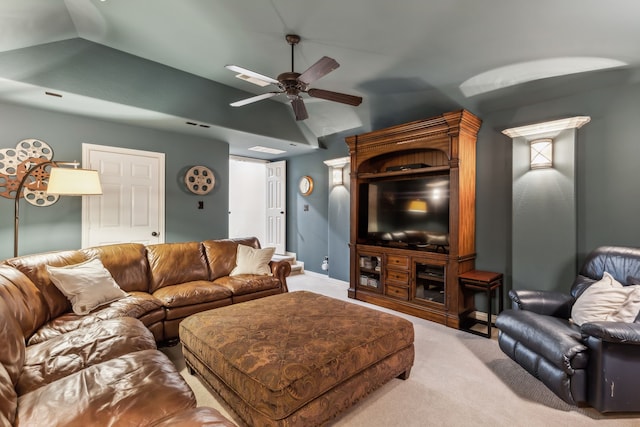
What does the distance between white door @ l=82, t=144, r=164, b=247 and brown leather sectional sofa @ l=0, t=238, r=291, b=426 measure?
3.73ft

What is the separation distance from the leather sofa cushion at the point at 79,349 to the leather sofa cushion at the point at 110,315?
7.9 inches

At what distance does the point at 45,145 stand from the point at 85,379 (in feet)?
11.6

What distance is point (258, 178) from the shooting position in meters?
7.70

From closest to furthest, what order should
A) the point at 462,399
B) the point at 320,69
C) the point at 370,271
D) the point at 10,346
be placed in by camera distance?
the point at 10,346
the point at 462,399
the point at 320,69
the point at 370,271

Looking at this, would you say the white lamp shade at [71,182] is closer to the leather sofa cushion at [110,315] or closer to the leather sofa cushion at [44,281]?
the leather sofa cushion at [44,281]

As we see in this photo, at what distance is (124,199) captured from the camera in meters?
4.31

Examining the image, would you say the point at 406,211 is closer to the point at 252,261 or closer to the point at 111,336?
the point at 252,261

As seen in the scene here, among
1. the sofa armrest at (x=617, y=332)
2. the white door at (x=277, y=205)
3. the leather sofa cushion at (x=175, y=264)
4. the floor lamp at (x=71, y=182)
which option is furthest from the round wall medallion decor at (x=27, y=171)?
Result: the sofa armrest at (x=617, y=332)

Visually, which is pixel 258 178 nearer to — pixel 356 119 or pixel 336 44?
pixel 356 119

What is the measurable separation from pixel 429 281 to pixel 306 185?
3199mm

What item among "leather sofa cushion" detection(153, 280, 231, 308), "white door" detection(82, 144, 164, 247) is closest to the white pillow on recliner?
"leather sofa cushion" detection(153, 280, 231, 308)

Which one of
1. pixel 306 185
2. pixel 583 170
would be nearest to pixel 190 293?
pixel 306 185

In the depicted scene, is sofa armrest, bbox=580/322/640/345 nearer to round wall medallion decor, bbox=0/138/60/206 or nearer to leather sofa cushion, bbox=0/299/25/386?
leather sofa cushion, bbox=0/299/25/386

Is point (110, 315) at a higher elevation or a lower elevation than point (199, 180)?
lower
